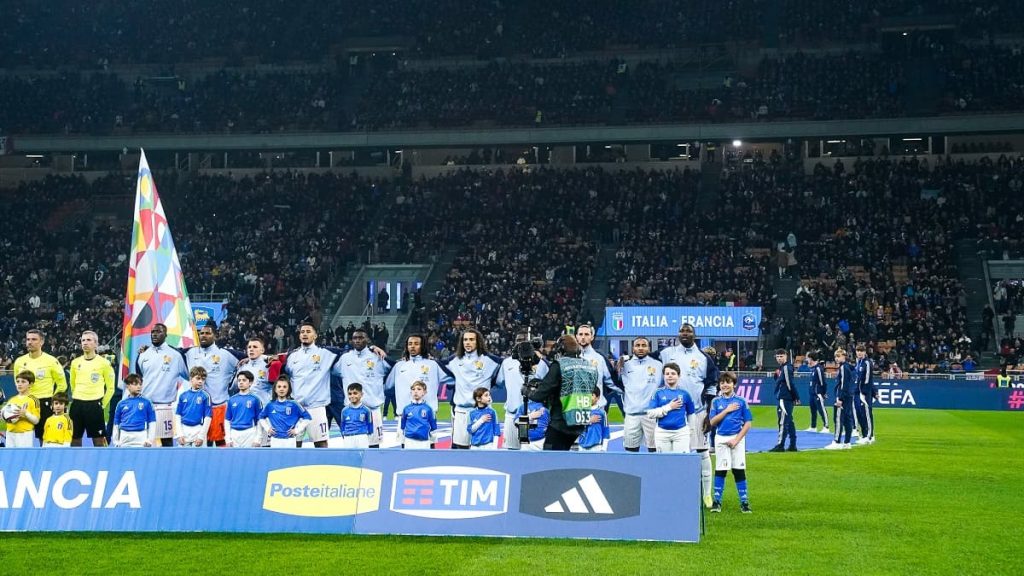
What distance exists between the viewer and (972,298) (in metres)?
46.9

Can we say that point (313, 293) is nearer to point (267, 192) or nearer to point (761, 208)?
point (267, 192)

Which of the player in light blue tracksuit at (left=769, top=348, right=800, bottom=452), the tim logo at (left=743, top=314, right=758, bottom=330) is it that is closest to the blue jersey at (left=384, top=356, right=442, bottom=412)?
the player in light blue tracksuit at (left=769, top=348, right=800, bottom=452)

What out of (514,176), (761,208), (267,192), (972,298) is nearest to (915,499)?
(972,298)

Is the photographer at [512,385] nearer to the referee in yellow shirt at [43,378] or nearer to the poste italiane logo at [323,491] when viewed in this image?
the poste italiane logo at [323,491]

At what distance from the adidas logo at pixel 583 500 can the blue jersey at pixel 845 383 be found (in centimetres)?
1364

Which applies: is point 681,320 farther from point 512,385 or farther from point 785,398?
point 512,385

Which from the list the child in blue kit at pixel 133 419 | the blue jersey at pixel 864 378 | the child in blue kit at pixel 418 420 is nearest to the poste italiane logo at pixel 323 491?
the child in blue kit at pixel 418 420

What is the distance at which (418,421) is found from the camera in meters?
17.1

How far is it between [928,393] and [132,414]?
96.8 ft

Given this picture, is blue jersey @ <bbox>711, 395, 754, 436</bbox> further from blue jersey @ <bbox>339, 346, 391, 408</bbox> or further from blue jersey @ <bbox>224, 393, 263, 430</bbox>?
blue jersey @ <bbox>224, 393, 263, 430</bbox>

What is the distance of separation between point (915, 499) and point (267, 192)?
45.4m

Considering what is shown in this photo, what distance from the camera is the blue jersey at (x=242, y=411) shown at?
1780cm

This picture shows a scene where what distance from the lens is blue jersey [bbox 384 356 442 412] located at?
59.1 ft

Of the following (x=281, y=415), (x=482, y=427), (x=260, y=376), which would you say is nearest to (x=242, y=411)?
(x=281, y=415)
